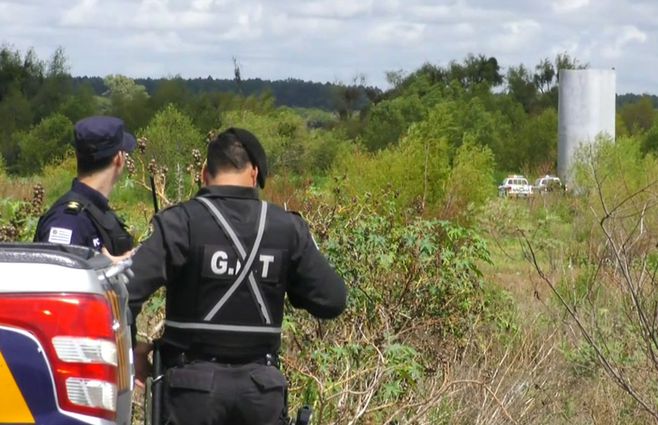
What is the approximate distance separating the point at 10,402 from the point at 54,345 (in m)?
0.20

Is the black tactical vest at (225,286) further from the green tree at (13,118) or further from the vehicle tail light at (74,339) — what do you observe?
the green tree at (13,118)

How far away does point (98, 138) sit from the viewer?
16.6ft

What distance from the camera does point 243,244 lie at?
4.98m

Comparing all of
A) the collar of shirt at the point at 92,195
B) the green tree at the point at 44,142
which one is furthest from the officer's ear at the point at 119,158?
the green tree at the point at 44,142

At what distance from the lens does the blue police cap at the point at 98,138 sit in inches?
199

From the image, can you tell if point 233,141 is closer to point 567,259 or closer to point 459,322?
point 459,322

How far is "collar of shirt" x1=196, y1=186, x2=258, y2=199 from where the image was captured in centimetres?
506

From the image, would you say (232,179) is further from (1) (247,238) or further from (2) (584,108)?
(2) (584,108)

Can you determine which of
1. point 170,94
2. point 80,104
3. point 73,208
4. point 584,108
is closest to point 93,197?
point 73,208

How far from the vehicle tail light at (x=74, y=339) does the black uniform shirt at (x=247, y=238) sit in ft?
3.61

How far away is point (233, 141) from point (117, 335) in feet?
4.83

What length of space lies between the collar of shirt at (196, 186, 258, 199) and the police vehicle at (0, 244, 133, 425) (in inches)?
53.2

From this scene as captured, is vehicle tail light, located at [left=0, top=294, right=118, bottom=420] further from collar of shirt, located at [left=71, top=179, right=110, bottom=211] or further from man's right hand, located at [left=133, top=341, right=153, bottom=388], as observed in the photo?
man's right hand, located at [left=133, top=341, right=153, bottom=388]

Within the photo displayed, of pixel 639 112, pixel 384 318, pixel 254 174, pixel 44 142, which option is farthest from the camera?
pixel 639 112
